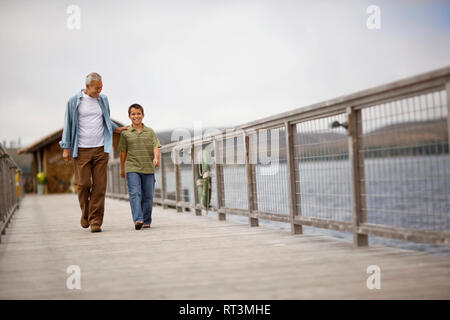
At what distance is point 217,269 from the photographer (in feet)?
11.5

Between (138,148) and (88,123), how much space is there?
2.25 ft

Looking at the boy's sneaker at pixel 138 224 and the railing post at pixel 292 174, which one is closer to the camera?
the railing post at pixel 292 174

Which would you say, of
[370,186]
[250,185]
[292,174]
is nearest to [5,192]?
[250,185]

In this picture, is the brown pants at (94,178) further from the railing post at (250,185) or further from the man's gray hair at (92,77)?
the railing post at (250,185)

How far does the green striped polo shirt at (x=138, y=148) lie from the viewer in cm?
671

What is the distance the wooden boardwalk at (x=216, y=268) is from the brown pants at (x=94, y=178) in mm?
738

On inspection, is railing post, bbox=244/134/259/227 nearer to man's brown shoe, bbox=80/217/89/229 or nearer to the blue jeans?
the blue jeans

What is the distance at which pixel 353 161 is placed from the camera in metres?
4.12

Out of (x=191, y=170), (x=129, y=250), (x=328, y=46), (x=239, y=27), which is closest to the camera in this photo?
(x=129, y=250)

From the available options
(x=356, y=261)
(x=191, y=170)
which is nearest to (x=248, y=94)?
(x=191, y=170)

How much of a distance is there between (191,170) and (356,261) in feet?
17.4

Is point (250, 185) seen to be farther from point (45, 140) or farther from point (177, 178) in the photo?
point (45, 140)

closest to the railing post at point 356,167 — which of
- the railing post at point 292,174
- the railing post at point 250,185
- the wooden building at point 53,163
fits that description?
the railing post at point 292,174
